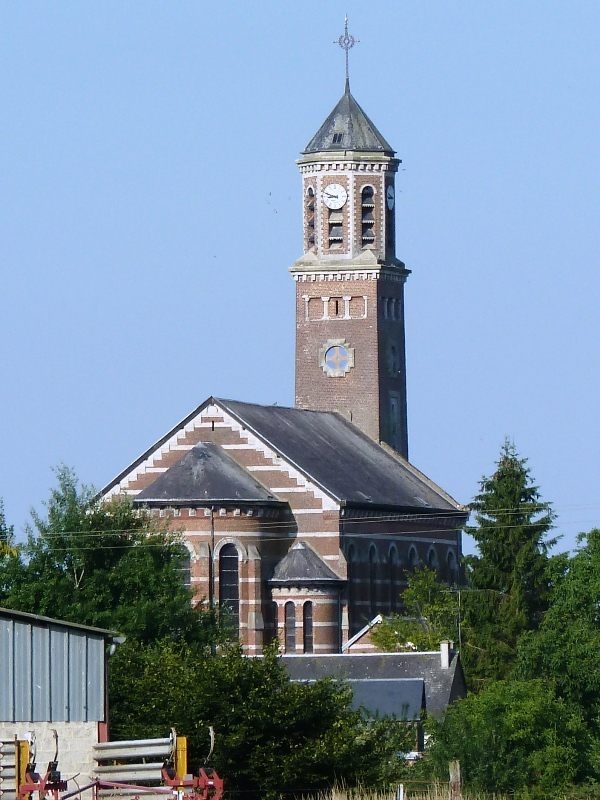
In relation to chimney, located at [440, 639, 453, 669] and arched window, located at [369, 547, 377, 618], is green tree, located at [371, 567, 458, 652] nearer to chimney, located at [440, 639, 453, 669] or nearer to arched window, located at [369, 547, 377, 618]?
arched window, located at [369, 547, 377, 618]

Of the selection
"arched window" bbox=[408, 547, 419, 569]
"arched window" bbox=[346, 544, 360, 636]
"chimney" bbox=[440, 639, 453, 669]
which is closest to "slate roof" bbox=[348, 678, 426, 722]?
"chimney" bbox=[440, 639, 453, 669]

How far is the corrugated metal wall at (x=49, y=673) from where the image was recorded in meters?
41.7

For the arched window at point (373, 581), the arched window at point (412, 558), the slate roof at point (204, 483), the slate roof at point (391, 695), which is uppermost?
the slate roof at point (204, 483)

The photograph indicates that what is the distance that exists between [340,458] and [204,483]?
26.0 feet

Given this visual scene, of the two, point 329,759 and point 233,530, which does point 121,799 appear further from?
point 233,530

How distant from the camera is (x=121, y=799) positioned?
3919cm

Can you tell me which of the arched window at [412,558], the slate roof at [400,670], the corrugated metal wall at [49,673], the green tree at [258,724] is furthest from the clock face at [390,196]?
the corrugated metal wall at [49,673]

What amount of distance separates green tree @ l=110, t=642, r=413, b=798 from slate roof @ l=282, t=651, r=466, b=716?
767 inches

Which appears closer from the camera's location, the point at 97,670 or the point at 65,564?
the point at 97,670

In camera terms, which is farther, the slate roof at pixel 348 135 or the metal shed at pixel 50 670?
the slate roof at pixel 348 135

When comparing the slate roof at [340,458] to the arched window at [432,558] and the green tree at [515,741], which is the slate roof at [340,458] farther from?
the green tree at [515,741]

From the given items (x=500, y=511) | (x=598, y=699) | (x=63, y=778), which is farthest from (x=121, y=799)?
(x=500, y=511)

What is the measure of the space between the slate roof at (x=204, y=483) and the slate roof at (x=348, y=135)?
15.5 meters

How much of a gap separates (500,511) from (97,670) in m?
40.5
